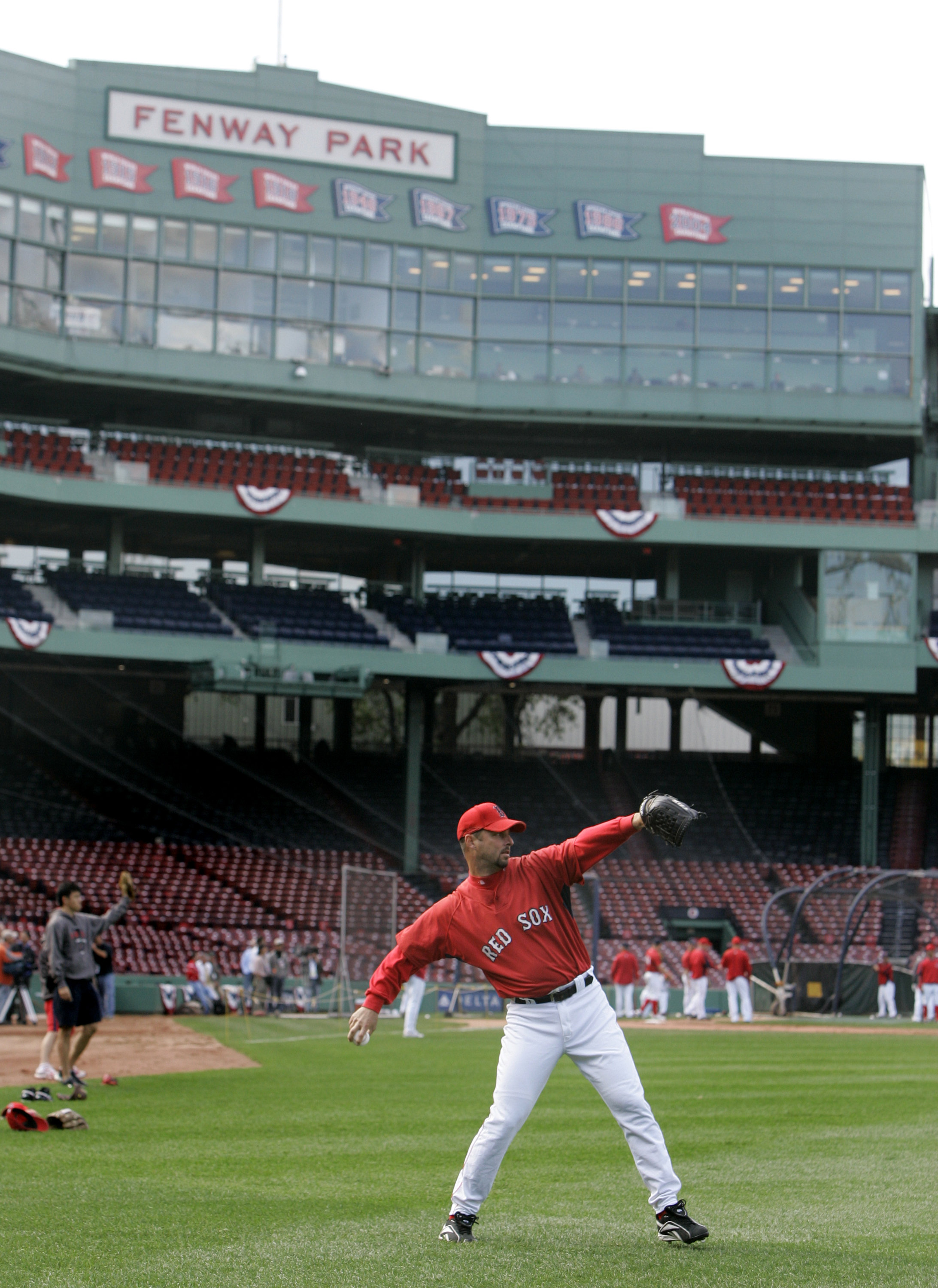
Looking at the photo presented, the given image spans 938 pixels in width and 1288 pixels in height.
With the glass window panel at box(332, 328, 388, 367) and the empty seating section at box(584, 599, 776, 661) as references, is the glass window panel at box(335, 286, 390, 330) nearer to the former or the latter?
the glass window panel at box(332, 328, 388, 367)

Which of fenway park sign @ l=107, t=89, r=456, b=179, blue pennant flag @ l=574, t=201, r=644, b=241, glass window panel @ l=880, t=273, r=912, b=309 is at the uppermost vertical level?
fenway park sign @ l=107, t=89, r=456, b=179

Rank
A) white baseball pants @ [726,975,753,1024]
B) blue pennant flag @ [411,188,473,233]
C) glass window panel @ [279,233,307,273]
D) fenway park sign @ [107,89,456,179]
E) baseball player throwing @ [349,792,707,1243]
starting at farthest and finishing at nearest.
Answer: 1. blue pennant flag @ [411,188,473,233]
2. glass window panel @ [279,233,307,273]
3. fenway park sign @ [107,89,456,179]
4. white baseball pants @ [726,975,753,1024]
5. baseball player throwing @ [349,792,707,1243]

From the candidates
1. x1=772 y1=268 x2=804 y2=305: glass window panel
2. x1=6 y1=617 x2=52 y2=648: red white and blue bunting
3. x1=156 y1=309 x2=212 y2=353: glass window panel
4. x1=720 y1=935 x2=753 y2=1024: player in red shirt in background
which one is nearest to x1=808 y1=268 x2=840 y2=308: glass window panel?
x1=772 y1=268 x2=804 y2=305: glass window panel

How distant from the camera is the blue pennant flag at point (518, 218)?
4325 cm

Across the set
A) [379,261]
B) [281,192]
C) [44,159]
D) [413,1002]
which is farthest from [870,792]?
[44,159]

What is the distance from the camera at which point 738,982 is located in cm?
2766

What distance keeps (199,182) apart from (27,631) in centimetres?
1405

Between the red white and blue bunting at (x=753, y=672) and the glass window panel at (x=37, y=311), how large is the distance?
20642 millimetres

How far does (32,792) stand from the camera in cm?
3981

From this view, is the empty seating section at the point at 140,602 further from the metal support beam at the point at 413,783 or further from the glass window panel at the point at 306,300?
the glass window panel at the point at 306,300

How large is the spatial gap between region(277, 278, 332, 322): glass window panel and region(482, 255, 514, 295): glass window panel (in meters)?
4.60

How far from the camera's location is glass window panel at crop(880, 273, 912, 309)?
43.7 meters

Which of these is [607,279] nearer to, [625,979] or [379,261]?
[379,261]

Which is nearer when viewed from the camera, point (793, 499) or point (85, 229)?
point (85, 229)
